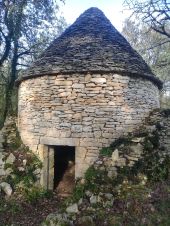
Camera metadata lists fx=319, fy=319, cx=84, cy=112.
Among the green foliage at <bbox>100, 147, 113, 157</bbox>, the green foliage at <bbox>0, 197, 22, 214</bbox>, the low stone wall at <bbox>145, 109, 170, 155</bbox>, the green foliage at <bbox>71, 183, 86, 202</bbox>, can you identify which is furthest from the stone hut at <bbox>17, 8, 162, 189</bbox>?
the green foliage at <bbox>0, 197, 22, 214</bbox>

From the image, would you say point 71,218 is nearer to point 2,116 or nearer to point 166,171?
point 166,171

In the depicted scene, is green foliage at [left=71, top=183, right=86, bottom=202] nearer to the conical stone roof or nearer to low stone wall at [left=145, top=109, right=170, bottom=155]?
low stone wall at [left=145, top=109, right=170, bottom=155]

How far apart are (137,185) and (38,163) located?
292 cm

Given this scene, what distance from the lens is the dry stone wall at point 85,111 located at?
8.55m

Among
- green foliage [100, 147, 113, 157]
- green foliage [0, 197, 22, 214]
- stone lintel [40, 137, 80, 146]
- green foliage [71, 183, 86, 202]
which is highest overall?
stone lintel [40, 137, 80, 146]

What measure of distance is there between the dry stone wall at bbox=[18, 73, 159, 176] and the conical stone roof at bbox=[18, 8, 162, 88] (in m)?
0.22

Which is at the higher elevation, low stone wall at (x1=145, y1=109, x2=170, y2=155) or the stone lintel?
low stone wall at (x1=145, y1=109, x2=170, y2=155)

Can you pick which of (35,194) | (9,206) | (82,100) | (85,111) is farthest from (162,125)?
(9,206)

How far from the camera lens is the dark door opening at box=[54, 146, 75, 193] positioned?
9534 mm

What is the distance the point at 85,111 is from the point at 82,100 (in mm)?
313

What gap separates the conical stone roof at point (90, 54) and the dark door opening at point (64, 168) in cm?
274

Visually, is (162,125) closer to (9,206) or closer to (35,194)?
(35,194)

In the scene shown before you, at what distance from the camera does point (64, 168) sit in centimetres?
1042

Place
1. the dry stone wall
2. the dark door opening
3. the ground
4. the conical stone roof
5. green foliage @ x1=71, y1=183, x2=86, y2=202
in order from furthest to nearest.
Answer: the dark door opening < the conical stone roof < the dry stone wall < green foliage @ x1=71, y1=183, x2=86, y2=202 < the ground
